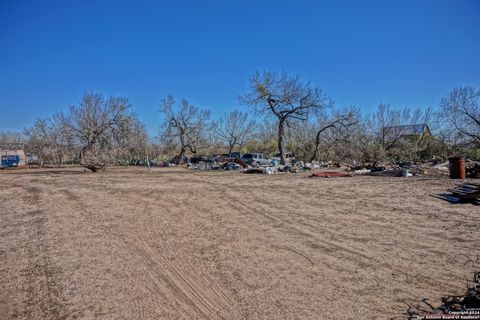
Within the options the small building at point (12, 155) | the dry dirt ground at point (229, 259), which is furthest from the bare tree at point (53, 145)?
the dry dirt ground at point (229, 259)

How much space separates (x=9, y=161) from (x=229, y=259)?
41.2m

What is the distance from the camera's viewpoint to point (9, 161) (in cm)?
3634

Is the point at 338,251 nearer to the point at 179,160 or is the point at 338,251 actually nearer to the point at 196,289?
the point at 196,289

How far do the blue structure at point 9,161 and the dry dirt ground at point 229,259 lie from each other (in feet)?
107

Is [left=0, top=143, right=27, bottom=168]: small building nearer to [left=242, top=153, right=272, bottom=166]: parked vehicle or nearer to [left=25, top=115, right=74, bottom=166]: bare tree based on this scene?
[left=25, top=115, right=74, bottom=166]: bare tree

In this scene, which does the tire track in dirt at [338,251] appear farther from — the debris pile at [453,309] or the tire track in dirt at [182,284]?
the tire track in dirt at [182,284]

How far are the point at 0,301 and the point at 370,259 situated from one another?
554 centimetres

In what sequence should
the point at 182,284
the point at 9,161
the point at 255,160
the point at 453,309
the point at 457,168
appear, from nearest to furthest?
the point at 453,309, the point at 182,284, the point at 457,168, the point at 255,160, the point at 9,161

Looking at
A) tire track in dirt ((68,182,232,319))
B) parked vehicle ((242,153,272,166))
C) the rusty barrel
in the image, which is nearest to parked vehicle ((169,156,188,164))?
parked vehicle ((242,153,272,166))

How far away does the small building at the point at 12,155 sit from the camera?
→ 36.2 metres

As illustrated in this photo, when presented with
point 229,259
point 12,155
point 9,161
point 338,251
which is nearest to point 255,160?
point 338,251

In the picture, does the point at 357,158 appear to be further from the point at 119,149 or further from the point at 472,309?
the point at 472,309

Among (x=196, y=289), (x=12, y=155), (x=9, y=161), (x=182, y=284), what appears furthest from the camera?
(x=12, y=155)

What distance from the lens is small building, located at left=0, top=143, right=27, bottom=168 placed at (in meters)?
36.2
